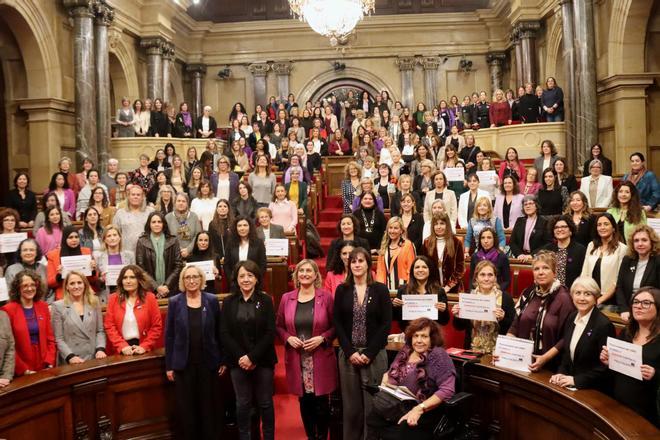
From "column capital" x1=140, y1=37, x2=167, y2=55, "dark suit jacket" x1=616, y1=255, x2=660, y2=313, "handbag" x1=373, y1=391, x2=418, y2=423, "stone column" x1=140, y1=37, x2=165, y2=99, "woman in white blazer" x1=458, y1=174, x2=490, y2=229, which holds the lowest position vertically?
"handbag" x1=373, y1=391, x2=418, y2=423

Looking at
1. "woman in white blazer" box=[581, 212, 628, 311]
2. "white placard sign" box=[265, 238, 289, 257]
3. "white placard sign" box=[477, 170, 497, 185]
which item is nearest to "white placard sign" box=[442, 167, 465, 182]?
"white placard sign" box=[477, 170, 497, 185]

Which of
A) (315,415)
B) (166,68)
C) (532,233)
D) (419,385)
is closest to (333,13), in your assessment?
(166,68)

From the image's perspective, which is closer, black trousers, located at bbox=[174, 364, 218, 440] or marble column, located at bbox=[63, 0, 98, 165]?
black trousers, located at bbox=[174, 364, 218, 440]

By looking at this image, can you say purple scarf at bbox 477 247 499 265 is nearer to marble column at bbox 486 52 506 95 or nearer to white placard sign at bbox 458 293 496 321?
white placard sign at bbox 458 293 496 321

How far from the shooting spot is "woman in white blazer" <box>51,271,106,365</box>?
5000 millimetres

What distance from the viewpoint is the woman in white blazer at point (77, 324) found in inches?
197

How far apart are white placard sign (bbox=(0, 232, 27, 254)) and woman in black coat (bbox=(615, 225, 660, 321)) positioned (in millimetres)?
5367

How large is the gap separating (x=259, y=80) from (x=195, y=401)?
16934 mm

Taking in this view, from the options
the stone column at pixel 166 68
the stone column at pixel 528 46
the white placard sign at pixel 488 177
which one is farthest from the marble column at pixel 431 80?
the white placard sign at pixel 488 177

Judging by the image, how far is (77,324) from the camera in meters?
5.03

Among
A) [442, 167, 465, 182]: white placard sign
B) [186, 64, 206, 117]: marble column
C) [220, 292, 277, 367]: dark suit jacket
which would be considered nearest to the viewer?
[220, 292, 277, 367]: dark suit jacket

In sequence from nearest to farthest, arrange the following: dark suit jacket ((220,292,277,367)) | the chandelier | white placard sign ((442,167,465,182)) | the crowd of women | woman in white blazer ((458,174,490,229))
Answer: the crowd of women → dark suit jacket ((220,292,277,367)) → woman in white blazer ((458,174,490,229)) → white placard sign ((442,167,465,182)) → the chandelier

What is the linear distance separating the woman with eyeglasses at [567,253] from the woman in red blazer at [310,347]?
7.04ft

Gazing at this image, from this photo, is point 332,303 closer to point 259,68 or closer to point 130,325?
point 130,325
